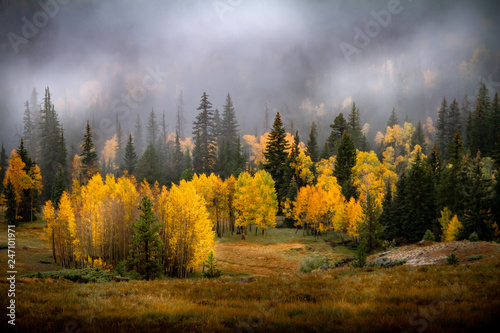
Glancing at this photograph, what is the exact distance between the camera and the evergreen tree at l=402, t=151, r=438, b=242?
48469mm

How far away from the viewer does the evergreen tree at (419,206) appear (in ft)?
159

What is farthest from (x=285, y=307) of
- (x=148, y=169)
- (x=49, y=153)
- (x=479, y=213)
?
(x=49, y=153)

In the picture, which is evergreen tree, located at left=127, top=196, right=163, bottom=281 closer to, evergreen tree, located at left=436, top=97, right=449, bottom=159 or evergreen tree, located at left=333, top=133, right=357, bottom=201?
evergreen tree, located at left=333, top=133, right=357, bottom=201

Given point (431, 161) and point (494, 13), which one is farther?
point (494, 13)

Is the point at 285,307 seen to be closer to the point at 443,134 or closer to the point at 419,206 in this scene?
the point at 419,206

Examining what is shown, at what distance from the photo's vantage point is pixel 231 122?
385 feet

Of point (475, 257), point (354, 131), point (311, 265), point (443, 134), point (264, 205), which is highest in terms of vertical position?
point (354, 131)

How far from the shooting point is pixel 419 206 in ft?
160

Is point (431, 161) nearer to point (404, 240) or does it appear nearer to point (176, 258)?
point (404, 240)

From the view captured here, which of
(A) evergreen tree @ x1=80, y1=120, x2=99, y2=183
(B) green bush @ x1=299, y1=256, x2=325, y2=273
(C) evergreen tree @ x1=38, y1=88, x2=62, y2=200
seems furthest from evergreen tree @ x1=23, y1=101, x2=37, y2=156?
(B) green bush @ x1=299, y1=256, x2=325, y2=273

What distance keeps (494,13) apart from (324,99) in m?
88.7

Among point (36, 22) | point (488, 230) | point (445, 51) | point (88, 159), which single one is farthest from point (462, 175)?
point (445, 51)

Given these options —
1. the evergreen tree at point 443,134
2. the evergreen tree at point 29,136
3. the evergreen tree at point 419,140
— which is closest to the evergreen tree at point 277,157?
the evergreen tree at point 419,140

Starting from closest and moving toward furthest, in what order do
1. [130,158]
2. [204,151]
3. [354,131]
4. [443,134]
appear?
[354,131], [443,134], [204,151], [130,158]
